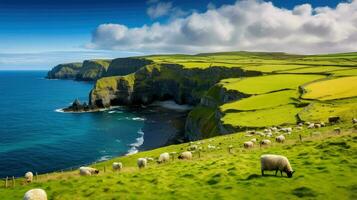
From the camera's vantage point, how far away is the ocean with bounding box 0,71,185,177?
3570 inches

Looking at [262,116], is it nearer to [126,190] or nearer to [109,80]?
[126,190]

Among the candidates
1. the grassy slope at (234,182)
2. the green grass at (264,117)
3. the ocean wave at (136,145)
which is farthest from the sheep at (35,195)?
the ocean wave at (136,145)

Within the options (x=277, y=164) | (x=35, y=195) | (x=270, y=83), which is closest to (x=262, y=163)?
(x=277, y=164)

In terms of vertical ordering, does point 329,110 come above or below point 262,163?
below

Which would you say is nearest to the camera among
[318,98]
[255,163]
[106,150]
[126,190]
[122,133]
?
[126,190]

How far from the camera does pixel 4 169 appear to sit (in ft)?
274

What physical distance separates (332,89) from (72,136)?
8170 centimetres

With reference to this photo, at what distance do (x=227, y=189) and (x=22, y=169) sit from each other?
6925 centimetres

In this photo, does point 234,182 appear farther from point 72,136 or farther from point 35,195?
point 72,136

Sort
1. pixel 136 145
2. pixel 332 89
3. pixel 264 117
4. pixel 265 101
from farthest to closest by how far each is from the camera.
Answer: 1. pixel 136 145
2. pixel 332 89
3. pixel 265 101
4. pixel 264 117

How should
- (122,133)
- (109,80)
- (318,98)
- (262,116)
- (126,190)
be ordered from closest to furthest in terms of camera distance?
(126,190), (262,116), (318,98), (122,133), (109,80)

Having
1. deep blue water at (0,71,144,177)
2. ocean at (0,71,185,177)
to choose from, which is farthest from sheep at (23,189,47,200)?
deep blue water at (0,71,144,177)

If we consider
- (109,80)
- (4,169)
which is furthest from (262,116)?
(109,80)

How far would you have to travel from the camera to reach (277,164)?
2930 centimetres
